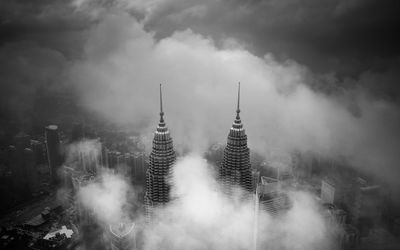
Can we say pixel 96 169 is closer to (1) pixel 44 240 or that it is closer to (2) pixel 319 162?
(1) pixel 44 240

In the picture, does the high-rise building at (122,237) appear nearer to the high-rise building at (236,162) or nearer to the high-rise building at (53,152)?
the high-rise building at (236,162)

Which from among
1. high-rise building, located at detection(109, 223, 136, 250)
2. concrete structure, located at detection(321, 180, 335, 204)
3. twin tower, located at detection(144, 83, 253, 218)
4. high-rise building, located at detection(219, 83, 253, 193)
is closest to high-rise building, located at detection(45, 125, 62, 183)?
high-rise building, located at detection(109, 223, 136, 250)

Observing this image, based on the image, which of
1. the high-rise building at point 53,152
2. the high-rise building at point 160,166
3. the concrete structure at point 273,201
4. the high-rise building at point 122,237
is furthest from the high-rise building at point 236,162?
the high-rise building at point 53,152

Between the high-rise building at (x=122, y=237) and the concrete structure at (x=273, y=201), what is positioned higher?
the concrete structure at (x=273, y=201)

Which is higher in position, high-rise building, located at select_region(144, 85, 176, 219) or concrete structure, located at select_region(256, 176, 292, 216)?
high-rise building, located at select_region(144, 85, 176, 219)

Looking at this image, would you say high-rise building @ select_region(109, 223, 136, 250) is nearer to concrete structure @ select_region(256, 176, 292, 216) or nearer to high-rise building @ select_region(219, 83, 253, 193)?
high-rise building @ select_region(219, 83, 253, 193)

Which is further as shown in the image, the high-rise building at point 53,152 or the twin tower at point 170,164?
the high-rise building at point 53,152

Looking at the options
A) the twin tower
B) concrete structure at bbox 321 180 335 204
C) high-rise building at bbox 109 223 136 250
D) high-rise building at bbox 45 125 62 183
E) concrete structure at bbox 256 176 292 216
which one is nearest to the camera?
high-rise building at bbox 109 223 136 250

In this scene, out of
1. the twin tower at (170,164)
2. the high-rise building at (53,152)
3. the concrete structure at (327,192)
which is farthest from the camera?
the high-rise building at (53,152)
